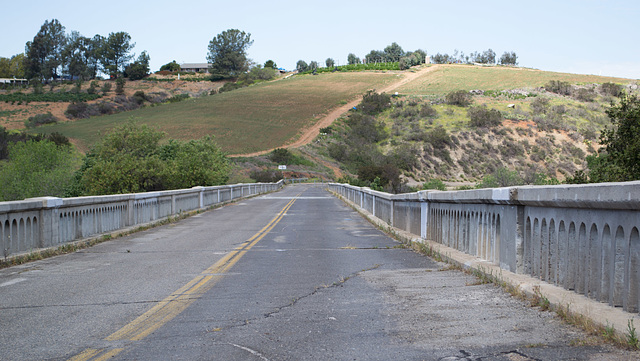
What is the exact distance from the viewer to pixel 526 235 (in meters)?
7.41

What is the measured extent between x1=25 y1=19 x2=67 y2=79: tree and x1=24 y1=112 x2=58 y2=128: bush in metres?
51.7

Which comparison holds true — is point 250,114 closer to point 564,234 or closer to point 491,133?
point 491,133

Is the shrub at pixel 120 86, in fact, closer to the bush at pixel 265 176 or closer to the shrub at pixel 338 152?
the shrub at pixel 338 152

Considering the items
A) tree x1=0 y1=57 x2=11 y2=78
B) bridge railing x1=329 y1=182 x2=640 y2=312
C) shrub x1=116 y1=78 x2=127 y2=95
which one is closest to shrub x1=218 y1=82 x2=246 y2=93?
shrub x1=116 y1=78 x2=127 y2=95

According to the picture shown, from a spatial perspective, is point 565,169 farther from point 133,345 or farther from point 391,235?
point 133,345

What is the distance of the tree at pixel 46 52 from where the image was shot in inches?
6422

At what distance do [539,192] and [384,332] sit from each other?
2.61 m

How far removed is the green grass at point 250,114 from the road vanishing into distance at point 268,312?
284 feet

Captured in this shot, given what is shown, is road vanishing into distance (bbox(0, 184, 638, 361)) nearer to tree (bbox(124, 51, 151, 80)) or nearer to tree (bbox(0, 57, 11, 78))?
tree (bbox(124, 51, 151, 80))

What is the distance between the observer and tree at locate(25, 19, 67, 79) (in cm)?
16312

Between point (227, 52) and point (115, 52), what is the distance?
35.4 metres

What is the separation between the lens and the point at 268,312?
6676 mm

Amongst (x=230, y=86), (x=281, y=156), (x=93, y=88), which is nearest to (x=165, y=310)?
(x=281, y=156)

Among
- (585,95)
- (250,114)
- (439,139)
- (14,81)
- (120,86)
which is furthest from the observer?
(14,81)
